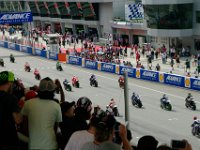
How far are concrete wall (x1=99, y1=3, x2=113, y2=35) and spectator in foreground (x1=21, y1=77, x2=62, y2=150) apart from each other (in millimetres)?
68835

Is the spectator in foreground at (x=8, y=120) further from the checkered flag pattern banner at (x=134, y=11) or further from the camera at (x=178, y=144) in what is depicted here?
the checkered flag pattern banner at (x=134, y=11)

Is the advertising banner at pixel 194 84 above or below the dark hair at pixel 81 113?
below

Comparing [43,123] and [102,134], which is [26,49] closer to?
[43,123]

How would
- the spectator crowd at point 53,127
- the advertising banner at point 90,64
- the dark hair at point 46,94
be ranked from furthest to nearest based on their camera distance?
the advertising banner at point 90,64 → the dark hair at point 46,94 → the spectator crowd at point 53,127

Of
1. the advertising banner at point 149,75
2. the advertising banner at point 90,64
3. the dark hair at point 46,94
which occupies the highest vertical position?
the dark hair at point 46,94

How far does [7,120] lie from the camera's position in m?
6.36

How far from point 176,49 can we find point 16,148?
→ 53204mm

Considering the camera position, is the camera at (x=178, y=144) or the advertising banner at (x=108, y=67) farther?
the advertising banner at (x=108, y=67)

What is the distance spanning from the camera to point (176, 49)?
58156 millimetres

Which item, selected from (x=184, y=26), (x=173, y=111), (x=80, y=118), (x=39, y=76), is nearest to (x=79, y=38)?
(x=184, y=26)

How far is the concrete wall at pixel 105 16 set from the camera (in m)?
76.4

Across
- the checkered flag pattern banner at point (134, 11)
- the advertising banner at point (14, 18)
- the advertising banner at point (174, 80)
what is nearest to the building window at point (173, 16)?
the checkered flag pattern banner at point (134, 11)

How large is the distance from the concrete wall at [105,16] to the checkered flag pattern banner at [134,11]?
778 cm

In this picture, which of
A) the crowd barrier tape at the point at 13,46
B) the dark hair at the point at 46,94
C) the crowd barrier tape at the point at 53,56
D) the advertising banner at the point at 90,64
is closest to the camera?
the dark hair at the point at 46,94
